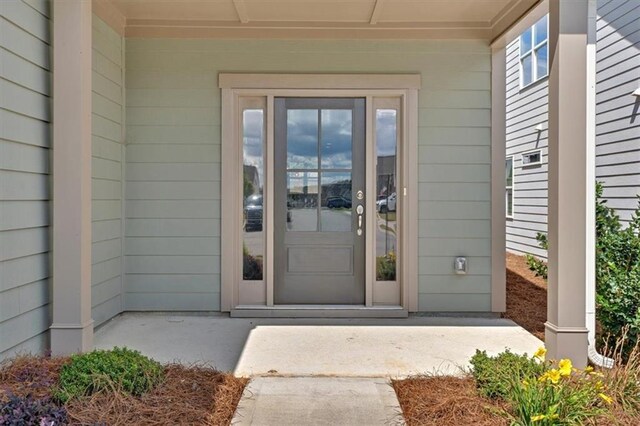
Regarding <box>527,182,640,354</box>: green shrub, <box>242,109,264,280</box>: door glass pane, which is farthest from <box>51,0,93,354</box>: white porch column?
<box>527,182,640,354</box>: green shrub

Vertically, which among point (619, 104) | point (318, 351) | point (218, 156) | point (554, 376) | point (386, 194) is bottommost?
point (318, 351)

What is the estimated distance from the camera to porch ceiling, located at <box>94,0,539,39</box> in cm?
393

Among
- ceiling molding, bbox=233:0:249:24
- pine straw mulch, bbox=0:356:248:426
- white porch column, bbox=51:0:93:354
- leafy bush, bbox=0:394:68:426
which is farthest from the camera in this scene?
ceiling molding, bbox=233:0:249:24

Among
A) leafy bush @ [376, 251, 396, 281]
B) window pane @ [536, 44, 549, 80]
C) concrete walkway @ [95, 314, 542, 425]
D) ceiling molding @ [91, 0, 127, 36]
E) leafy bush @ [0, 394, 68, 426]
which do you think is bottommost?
concrete walkway @ [95, 314, 542, 425]

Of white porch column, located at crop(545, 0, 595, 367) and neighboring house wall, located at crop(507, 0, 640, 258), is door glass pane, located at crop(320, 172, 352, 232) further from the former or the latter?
neighboring house wall, located at crop(507, 0, 640, 258)

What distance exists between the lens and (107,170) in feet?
Result: 13.3

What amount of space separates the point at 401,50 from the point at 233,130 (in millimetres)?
1742

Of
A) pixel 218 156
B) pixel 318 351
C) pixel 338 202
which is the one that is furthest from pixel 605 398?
pixel 218 156

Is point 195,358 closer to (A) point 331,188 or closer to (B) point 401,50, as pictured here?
(A) point 331,188

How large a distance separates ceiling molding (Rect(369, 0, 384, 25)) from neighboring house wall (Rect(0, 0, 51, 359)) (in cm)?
241

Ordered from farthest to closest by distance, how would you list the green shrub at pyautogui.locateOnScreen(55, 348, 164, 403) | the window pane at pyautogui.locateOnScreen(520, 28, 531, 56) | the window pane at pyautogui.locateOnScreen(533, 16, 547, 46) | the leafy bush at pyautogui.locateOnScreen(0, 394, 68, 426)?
the window pane at pyautogui.locateOnScreen(520, 28, 531, 56) → the window pane at pyautogui.locateOnScreen(533, 16, 547, 46) → the green shrub at pyautogui.locateOnScreen(55, 348, 164, 403) → the leafy bush at pyautogui.locateOnScreen(0, 394, 68, 426)

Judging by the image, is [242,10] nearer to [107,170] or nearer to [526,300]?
[107,170]

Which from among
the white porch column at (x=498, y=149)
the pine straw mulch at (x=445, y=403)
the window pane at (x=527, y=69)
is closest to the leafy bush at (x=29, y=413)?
the pine straw mulch at (x=445, y=403)

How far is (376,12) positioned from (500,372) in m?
3.04
